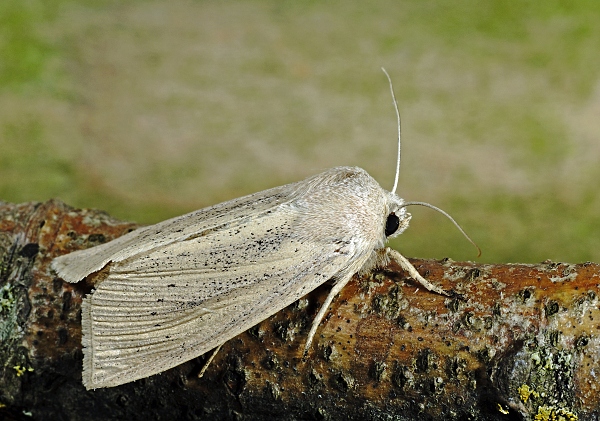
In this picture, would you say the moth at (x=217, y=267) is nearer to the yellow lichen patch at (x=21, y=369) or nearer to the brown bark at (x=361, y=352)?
the brown bark at (x=361, y=352)

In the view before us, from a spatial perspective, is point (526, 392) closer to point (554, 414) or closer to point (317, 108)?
point (554, 414)

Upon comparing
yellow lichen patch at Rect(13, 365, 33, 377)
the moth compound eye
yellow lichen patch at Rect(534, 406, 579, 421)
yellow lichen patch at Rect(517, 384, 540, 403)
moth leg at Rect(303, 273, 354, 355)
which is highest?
the moth compound eye

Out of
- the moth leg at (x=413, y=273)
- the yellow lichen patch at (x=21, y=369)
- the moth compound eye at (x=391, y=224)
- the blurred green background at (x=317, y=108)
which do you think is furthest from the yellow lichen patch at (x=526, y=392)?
the blurred green background at (x=317, y=108)

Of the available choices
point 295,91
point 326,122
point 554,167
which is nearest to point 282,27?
point 295,91

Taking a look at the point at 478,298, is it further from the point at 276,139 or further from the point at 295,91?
the point at 295,91

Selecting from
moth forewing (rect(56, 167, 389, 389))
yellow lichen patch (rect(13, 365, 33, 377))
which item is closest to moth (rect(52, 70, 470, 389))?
moth forewing (rect(56, 167, 389, 389))

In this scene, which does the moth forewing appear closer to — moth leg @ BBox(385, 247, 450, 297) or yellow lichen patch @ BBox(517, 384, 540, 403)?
moth leg @ BBox(385, 247, 450, 297)
